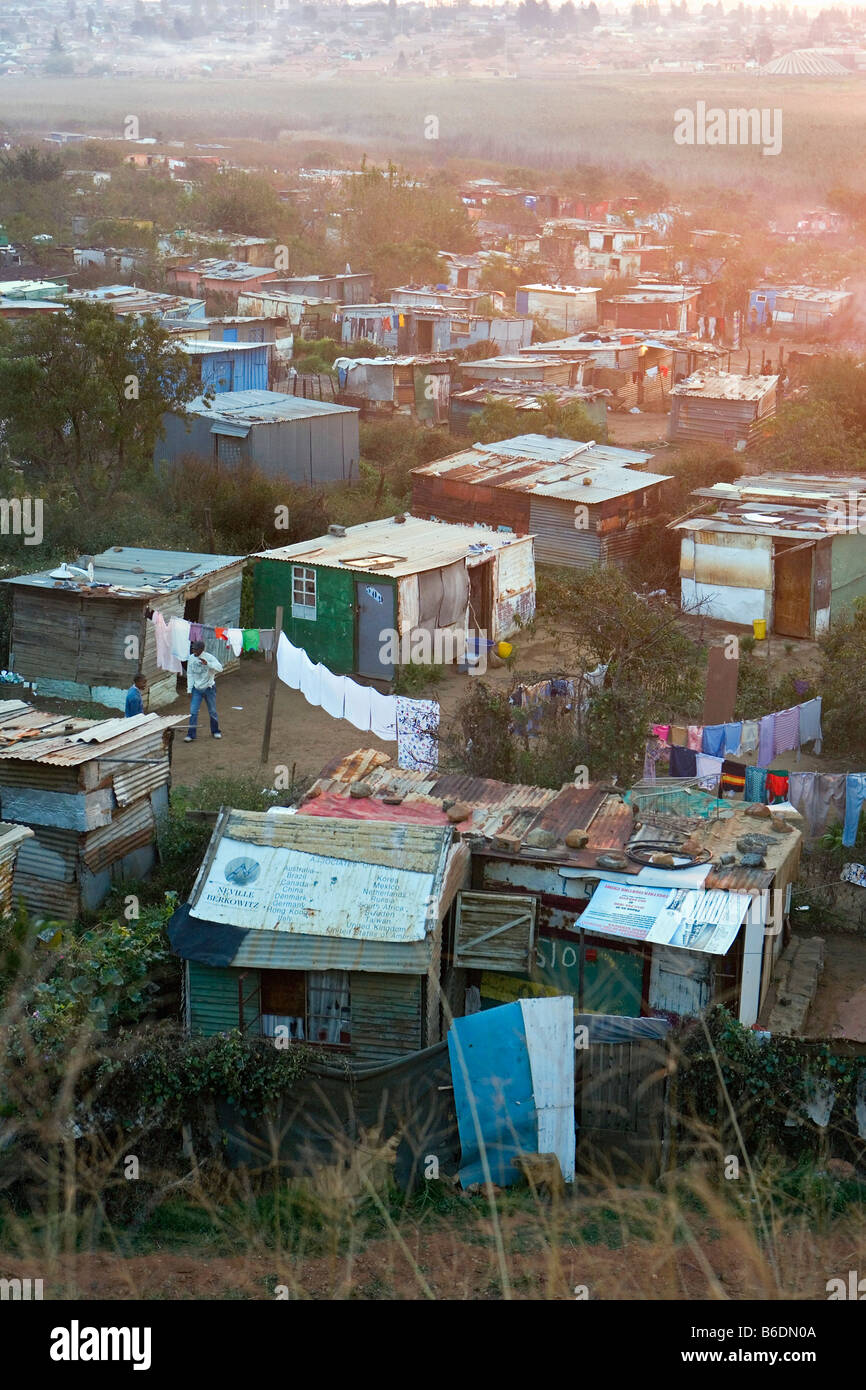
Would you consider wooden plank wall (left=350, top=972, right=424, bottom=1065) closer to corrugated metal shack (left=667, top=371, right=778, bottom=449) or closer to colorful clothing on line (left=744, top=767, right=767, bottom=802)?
colorful clothing on line (left=744, top=767, right=767, bottom=802)

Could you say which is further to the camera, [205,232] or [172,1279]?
[205,232]

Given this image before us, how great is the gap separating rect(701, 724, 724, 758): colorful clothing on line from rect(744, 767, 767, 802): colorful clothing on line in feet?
2.44

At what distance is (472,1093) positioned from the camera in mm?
8945

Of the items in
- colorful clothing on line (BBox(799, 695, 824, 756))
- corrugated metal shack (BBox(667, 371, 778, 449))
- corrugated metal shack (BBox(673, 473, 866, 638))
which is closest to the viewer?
colorful clothing on line (BBox(799, 695, 824, 756))

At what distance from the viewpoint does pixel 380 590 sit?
18.5 metres

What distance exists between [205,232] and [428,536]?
42459mm

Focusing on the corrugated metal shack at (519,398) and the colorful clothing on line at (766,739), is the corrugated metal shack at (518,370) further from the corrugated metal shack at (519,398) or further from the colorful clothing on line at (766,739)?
the colorful clothing on line at (766,739)

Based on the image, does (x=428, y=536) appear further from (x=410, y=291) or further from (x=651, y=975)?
(x=410, y=291)

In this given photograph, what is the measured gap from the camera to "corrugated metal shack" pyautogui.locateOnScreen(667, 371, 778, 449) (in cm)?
3328

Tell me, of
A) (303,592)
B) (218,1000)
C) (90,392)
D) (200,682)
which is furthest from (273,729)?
(90,392)

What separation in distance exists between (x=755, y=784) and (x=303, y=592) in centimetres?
832

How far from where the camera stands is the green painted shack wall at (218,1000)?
1016 cm

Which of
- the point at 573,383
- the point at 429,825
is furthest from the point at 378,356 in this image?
the point at 429,825

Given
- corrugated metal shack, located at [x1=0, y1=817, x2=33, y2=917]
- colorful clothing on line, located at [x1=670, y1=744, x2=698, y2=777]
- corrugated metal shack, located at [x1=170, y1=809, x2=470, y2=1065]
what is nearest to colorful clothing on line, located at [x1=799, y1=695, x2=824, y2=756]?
colorful clothing on line, located at [x1=670, y1=744, x2=698, y2=777]
